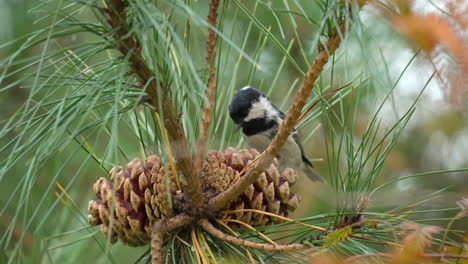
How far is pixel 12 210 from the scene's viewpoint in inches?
50.3

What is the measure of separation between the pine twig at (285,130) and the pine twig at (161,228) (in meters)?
0.05

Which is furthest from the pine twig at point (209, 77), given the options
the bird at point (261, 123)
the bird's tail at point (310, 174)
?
the bird's tail at point (310, 174)

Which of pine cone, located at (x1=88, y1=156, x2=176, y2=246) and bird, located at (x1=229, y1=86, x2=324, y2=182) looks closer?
pine cone, located at (x1=88, y1=156, x2=176, y2=246)

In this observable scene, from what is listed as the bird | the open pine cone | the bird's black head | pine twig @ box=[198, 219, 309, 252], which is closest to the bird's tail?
the bird

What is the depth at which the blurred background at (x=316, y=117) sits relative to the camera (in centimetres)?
75

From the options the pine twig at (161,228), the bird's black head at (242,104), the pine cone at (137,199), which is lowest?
the bird's black head at (242,104)

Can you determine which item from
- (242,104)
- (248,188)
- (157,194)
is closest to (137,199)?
(157,194)

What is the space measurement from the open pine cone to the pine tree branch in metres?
0.05

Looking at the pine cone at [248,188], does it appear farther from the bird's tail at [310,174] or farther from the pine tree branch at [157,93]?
the bird's tail at [310,174]

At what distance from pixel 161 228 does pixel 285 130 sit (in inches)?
10.0

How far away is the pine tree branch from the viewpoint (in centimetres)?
71

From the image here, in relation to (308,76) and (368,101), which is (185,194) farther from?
(368,101)

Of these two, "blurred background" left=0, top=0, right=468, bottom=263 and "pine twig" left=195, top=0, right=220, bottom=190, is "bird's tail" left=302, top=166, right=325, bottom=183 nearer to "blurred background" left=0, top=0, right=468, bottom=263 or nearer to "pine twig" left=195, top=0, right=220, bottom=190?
"blurred background" left=0, top=0, right=468, bottom=263

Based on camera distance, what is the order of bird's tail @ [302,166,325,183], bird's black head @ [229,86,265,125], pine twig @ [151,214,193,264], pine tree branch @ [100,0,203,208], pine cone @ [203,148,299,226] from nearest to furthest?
pine tree branch @ [100,0,203,208] < pine twig @ [151,214,193,264] < pine cone @ [203,148,299,226] < bird's black head @ [229,86,265,125] < bird's tail @ [302,166,325,183]
